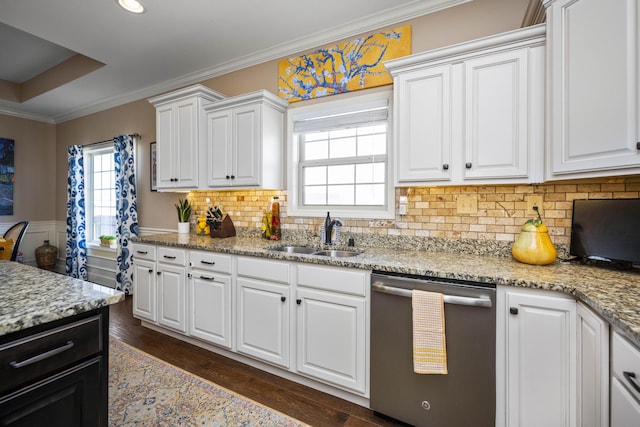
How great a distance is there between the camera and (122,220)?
4.08 meters

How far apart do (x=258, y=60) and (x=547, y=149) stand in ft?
8.93

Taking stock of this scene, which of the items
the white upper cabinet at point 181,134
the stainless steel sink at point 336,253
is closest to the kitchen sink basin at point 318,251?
the stainless steel sink at point 336,253

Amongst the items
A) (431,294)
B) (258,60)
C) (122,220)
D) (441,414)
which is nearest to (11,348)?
(431,294)

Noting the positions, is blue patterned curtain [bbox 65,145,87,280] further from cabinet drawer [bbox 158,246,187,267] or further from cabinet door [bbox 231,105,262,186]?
cabinet door [bbox 231,105,262,186]

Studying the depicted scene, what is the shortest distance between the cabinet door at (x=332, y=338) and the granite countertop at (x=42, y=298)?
117 cm

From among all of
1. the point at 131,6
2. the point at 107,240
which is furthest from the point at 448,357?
the point at 107,240

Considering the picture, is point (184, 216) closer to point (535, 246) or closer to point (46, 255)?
point (535, 246)

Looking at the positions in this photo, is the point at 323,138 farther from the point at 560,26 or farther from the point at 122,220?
the point at 122,220

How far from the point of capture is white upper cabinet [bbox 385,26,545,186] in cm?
174

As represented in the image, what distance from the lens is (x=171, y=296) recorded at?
2.79 meters

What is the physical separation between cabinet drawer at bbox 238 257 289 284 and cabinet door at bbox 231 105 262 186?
2.69 ft

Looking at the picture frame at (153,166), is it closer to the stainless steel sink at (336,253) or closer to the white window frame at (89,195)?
the white window frame at (89,195)

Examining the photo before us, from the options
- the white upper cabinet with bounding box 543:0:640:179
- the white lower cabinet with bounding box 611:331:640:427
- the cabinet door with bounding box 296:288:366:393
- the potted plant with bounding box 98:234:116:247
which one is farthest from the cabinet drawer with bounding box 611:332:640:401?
the potted plant with bounding box 98:234:116:247

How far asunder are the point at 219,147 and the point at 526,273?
2722 millimetres
